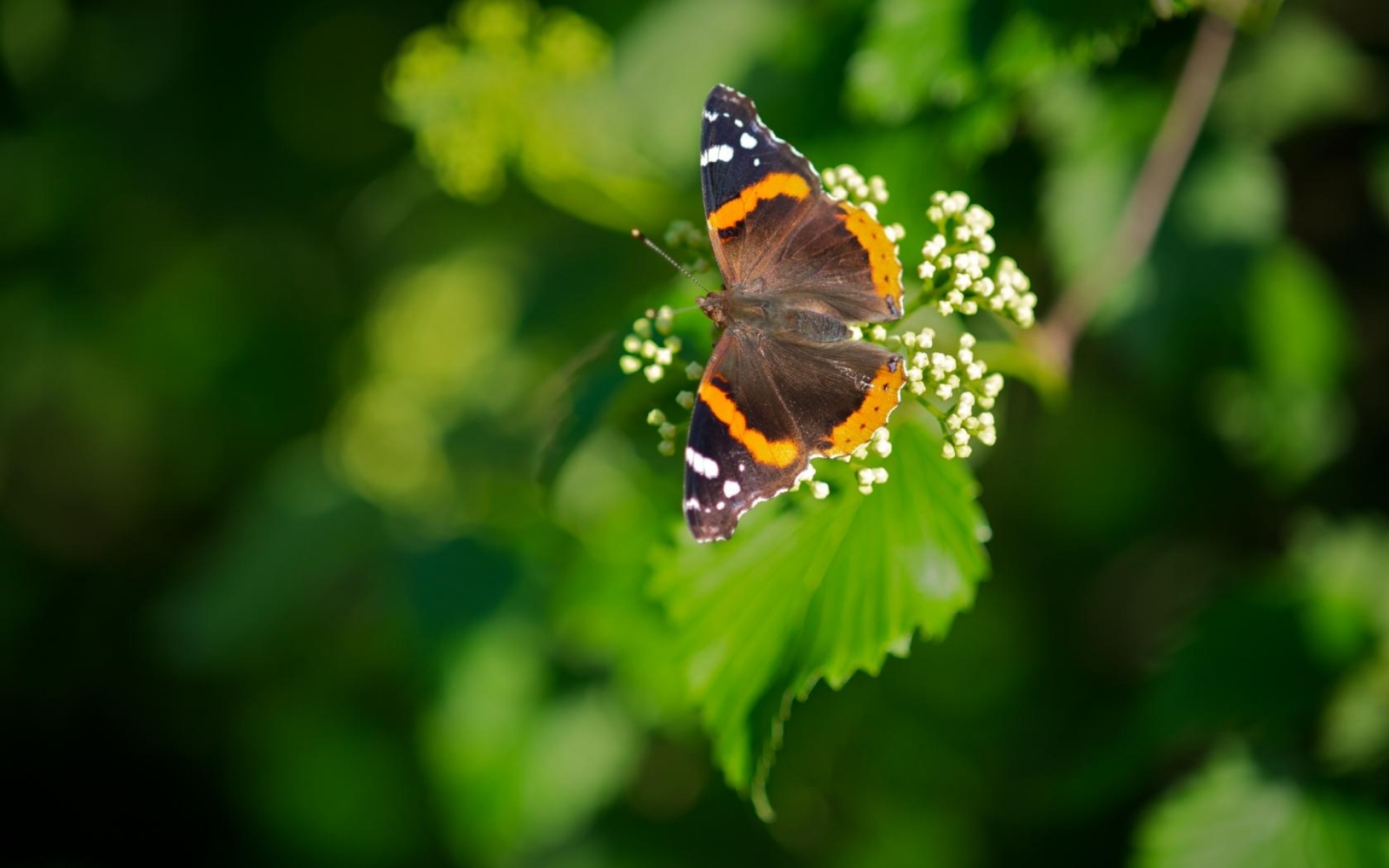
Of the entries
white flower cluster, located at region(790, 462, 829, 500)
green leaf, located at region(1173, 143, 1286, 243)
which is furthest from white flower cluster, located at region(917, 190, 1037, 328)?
green leaf, located at region(1173, 143, 1286, 243)

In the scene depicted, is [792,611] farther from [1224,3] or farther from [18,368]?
[18,368]

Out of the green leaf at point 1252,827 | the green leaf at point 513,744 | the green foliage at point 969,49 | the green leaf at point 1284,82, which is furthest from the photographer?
the green leaf at point 513,744

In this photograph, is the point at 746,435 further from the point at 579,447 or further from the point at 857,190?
A: the point at 857,190

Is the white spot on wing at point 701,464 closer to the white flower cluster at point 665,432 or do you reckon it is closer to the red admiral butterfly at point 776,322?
the red admiral butterfly at point 776,322

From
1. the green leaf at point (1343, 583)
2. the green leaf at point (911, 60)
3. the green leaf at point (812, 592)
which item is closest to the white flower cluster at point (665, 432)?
the green leaf at point (812, 592)

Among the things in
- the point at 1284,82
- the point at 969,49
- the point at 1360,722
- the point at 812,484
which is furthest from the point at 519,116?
the point at 1360,722
